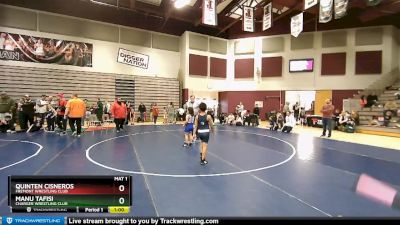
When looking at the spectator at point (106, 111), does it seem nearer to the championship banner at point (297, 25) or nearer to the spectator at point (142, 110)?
the spectator at point (142, 110)

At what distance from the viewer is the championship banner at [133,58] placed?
2198 centimetres


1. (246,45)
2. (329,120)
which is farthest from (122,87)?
(329,120)

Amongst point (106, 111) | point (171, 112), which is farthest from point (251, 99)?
point (106, 111)

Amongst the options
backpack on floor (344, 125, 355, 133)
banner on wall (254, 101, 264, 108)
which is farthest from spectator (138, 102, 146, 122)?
backpack on floor (344, 125, 355, 133)

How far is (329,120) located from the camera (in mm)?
13867

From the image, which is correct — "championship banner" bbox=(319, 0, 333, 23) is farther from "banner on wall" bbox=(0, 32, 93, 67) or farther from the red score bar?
"banner on wall" bbox=(0, 32, 93, 67)

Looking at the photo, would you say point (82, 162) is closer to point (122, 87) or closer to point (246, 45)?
point (122, 87)

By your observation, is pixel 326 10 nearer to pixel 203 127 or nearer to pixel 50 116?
pixel 203 127

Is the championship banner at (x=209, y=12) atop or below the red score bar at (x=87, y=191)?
atop

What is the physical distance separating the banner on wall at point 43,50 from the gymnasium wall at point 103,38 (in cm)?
31

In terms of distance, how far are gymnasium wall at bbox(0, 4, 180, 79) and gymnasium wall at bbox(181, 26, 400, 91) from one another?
173 cm

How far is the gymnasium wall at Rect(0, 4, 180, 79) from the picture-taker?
18000 millimetres

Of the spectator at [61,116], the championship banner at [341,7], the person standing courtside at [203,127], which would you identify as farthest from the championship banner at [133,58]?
the person standing courtside at [203,127]

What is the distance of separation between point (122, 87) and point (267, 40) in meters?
14.2
